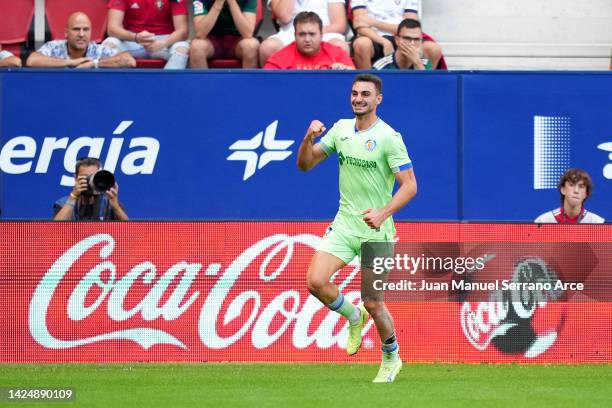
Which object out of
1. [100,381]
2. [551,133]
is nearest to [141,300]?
[100,381]

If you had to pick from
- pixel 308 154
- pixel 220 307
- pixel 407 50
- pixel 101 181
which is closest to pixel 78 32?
pixel 101 181

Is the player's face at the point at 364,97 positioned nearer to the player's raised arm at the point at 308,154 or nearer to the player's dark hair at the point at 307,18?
the player's raised arm at the point at 308,154

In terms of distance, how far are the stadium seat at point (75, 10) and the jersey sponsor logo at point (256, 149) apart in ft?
8.59

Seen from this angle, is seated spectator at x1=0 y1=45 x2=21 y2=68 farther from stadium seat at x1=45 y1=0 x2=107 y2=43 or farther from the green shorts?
the green shorts

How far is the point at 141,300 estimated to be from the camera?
11.2 metres

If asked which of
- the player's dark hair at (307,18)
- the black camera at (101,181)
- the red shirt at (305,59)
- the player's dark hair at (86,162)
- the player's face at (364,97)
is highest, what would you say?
the player's dark hair at (307,18)

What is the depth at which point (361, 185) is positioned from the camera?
31.4 ft

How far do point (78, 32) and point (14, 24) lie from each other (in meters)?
1.61

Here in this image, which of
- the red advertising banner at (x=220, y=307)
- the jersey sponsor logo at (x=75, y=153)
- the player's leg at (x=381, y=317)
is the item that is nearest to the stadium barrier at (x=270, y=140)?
the jersey sponsor logo at (x=75, y=153)

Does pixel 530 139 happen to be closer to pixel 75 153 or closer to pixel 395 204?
pixel 395 204

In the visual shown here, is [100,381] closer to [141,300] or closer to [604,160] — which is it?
[141,300]

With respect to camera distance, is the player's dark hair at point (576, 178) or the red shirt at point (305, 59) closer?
the player's dark hair at point (576, 178)

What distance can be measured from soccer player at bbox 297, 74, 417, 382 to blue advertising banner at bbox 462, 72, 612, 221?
347 centimetres

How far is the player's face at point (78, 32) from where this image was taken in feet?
43.2
